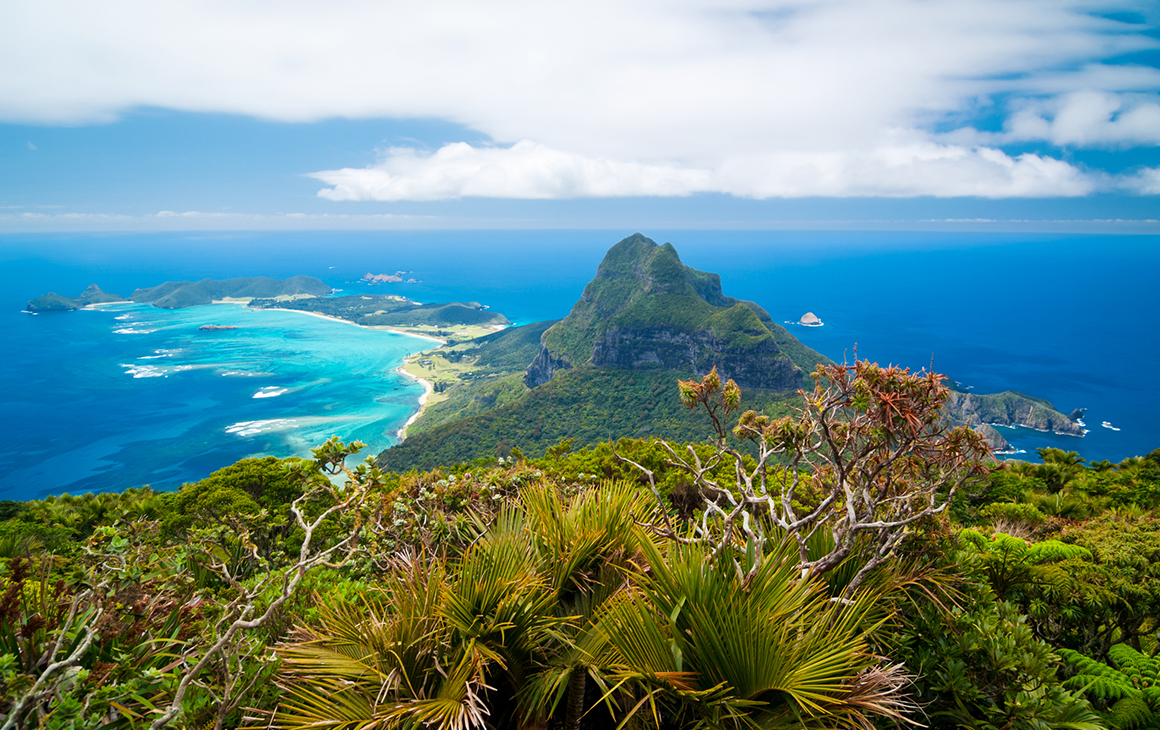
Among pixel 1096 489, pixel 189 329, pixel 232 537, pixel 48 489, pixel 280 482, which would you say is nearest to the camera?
pixel 232 537

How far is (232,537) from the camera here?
6.83 metres

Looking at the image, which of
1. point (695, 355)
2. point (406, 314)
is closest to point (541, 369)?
point (695, 355)

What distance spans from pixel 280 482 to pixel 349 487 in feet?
31.9

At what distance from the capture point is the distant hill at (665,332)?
61.0 m

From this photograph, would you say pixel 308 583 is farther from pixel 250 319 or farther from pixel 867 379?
pixel 250 319

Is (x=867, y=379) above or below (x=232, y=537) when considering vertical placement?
above

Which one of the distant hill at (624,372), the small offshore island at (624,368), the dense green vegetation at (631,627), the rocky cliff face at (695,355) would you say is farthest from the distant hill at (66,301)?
the dense green vegetation at (631,627)

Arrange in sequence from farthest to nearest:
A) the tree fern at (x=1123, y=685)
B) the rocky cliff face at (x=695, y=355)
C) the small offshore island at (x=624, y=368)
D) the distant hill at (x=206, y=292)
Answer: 1. the distant hill at (x=206, y=292)
2. the rocky cliff face at (x=695, y=355)
3. the small offshore island at (x=624, y=368)
4. the tree fern at (x=1123, y=685)

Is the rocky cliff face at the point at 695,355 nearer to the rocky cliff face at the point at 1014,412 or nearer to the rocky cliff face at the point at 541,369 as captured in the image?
the rocky cliff face at the point at 541,369

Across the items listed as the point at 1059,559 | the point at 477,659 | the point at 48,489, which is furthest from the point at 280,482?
the point at 48,489

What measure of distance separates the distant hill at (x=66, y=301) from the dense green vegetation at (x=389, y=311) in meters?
45.9

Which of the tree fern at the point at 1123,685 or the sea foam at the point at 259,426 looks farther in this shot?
the sea foam at the point at 259,426

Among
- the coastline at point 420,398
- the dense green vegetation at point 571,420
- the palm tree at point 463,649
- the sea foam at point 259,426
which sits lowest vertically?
the coastline at point 420,398

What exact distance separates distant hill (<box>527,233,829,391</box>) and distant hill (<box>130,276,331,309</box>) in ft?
496
